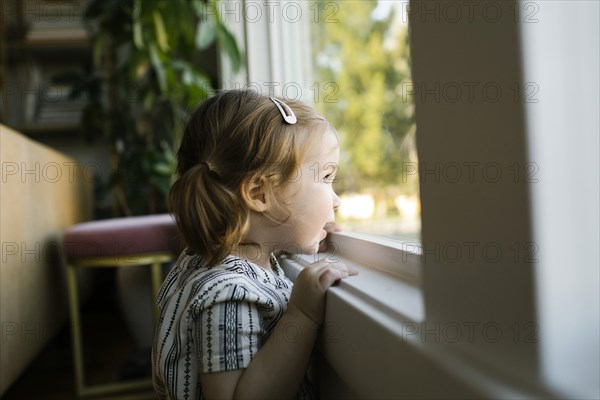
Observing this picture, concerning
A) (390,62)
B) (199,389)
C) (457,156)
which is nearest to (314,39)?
(390,62)

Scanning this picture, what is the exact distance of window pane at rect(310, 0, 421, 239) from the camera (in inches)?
62.5

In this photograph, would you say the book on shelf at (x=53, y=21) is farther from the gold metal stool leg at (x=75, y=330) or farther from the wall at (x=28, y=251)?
the gold metal stool leg at (x=75, y=330)

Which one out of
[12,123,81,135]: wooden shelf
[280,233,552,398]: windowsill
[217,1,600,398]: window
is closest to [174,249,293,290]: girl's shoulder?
[280,233,552,398]: windowsill

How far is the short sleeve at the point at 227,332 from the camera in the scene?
0.66 meters

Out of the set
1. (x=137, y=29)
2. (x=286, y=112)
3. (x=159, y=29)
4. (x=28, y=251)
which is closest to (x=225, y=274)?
(x=286, y=112)

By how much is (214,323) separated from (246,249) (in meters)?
0.22

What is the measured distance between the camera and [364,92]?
189cm

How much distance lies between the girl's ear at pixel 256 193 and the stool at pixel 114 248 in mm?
873

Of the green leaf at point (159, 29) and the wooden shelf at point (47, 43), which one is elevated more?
the wooden shelf at point (47, 43)

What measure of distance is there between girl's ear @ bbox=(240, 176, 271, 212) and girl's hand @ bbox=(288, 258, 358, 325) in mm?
148

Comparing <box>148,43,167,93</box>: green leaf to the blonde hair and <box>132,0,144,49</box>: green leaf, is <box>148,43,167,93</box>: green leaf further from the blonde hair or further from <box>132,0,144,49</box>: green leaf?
the blonde hair

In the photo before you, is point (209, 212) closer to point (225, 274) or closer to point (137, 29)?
point (225, 274)

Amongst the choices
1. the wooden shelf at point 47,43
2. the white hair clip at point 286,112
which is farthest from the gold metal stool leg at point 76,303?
the wooden shelf at point 47,43

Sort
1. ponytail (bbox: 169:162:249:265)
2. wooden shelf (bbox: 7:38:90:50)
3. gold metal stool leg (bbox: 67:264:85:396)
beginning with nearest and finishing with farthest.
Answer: ponytail (bbox: 169:162:249:265)
gold metal stool leg (bbox: 67:264:85:396)
wooden shelf (bbox: 7:38:90:50)
